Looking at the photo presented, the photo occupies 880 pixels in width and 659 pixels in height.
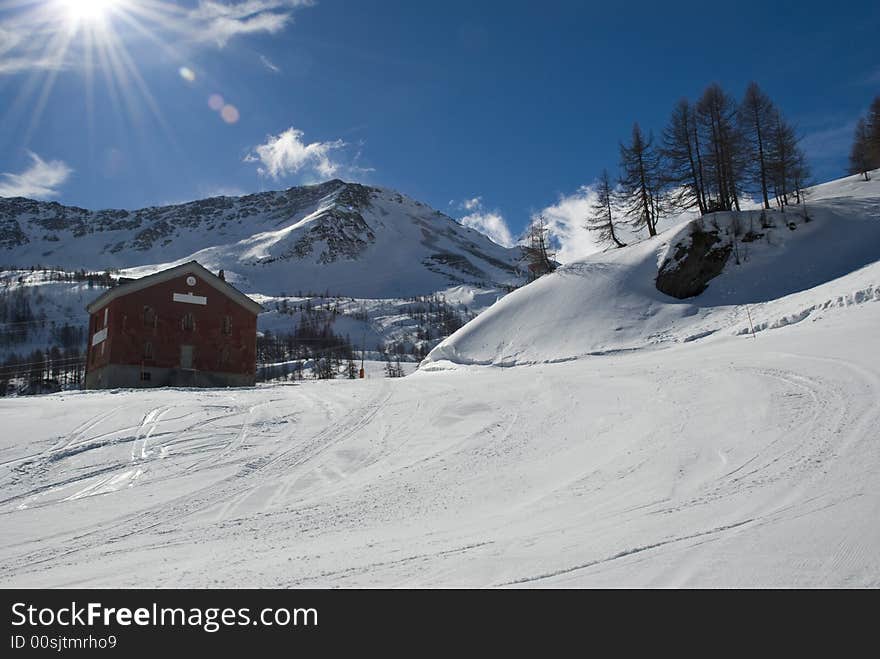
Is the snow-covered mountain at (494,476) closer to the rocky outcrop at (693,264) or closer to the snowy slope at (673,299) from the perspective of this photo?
the snowy slope at (673,299)

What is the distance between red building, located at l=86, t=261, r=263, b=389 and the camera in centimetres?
3491

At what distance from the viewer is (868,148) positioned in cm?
5453

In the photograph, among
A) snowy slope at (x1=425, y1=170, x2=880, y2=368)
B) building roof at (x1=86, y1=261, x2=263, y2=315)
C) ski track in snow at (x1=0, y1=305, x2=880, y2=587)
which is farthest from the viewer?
building roof at (x1=86, y1=261, x2=263, y2=315)

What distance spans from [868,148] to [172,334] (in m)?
61.7

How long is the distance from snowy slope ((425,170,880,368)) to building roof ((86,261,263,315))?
15043mm

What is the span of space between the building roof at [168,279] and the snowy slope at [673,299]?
15.0m

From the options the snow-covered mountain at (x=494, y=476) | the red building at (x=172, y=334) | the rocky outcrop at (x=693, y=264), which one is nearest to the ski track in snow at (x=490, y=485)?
the snow-covered mountain at (x=494, y=476)

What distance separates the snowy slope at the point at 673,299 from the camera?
84.6 ft

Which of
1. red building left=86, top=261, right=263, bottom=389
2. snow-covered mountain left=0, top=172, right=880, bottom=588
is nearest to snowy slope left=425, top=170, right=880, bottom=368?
snow-covered mountain left=0, top=172, right=880, bottom=588

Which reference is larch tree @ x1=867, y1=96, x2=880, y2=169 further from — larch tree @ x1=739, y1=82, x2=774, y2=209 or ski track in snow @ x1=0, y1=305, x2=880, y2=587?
ski track in snow @ x1=0, y1=305, x2=880, y2=587

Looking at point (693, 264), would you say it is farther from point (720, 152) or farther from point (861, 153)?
point (861, 153)

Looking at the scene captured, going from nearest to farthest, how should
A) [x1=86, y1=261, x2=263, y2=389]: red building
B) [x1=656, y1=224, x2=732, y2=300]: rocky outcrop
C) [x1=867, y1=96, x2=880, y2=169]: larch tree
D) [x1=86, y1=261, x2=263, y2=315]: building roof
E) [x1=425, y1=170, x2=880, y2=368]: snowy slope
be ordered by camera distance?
[x1=425, y1=170, x2=880, y2=368]: snowy slope, [x1=656, y1=224, x2=732, y2=300]: rocky outcrop, [x1=86, y1=261, x2=263, y2=389]: red building, [x1=86, y1=261, x2=263, y2=315]: building roof, [x1=867, y1=96, x2=880, y2=169]: larch tree

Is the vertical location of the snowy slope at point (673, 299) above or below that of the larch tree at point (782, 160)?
below

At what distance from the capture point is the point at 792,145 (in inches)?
1622
